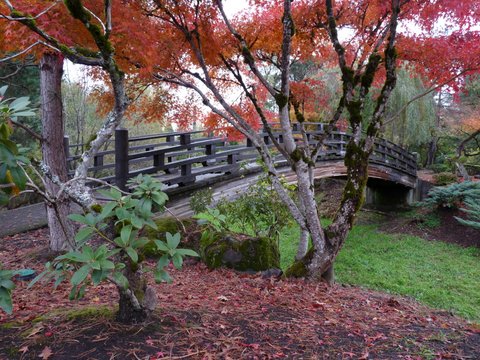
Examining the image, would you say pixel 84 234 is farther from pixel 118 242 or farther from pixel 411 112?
pixel 411 112

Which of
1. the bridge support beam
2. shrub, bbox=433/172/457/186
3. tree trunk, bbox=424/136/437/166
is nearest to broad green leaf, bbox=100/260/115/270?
the bridge support beam

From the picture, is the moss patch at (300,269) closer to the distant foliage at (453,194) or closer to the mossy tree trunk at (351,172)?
the mossy tree trunk at (351,172)

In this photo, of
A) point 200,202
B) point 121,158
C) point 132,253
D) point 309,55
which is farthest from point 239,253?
point 309,55

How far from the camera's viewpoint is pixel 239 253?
480 centimetres

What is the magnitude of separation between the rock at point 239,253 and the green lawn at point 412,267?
11.2 feet

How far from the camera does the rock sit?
4723 millimetres

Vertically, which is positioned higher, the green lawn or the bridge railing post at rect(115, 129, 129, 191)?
the bridge railing post at rect(115, 129, 129, 191)

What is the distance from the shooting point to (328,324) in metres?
2.98

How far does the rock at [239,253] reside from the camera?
4.72m

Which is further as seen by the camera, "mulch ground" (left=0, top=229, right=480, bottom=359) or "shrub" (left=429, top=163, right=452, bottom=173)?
"shrub" (left=429, top=163, right=452, bottom=173)

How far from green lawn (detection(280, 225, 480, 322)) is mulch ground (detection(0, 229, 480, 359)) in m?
3.45

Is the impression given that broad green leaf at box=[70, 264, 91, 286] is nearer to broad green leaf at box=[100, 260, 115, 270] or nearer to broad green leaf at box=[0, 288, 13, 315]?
broad green leaf at box=[100, 260, 115, 270]

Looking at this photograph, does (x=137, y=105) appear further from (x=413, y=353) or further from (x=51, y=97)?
(x=413, y=353)

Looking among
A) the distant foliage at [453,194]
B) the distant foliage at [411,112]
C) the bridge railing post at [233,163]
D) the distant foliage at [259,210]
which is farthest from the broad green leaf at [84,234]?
the distant foliage at [411,112]
